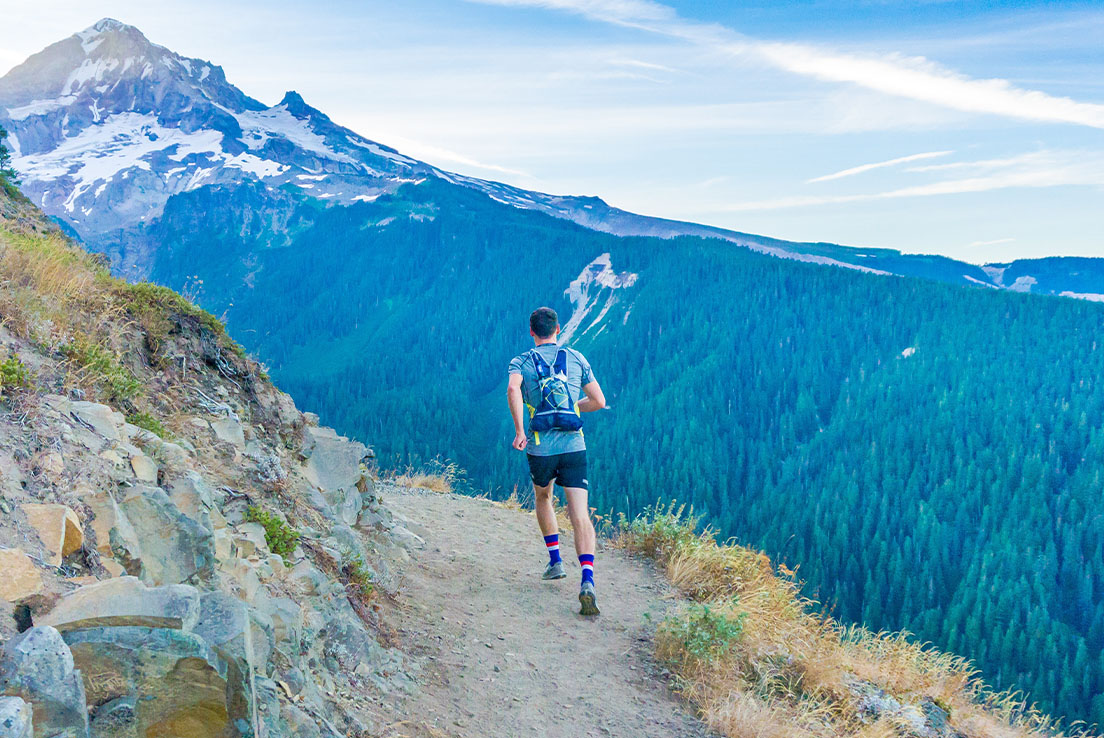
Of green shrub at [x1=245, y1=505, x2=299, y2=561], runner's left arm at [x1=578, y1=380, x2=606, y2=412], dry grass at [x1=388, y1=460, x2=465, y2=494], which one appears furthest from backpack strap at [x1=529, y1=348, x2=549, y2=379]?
dry grass at [x1=388, y1=460, x2=465, y2=494]

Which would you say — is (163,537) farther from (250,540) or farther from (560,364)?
(560,364)

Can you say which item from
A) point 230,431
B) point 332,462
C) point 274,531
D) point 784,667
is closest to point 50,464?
point 274,531

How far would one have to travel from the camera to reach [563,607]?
24.1 feet

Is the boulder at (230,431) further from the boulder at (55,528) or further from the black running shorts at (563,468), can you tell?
the black running shorts at (563,468)

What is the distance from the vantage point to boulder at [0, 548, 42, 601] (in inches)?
119

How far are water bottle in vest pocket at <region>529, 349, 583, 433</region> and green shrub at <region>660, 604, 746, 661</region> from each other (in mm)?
2104

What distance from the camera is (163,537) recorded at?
420 cm

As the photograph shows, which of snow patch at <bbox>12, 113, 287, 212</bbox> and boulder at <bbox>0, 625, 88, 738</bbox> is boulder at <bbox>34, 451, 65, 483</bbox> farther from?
snow patch at <bbox>12, 113, 287, 212</bbox>

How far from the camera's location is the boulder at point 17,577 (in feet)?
9.89

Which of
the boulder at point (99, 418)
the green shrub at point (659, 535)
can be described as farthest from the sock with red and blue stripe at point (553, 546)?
the boulder at point (99, 418)

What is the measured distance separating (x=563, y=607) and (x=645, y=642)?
955 millimetres

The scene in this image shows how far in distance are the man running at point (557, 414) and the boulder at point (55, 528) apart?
12.1ft

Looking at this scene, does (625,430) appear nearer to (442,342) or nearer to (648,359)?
(648,359)

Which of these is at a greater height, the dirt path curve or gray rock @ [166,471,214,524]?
gray rock @ [166,471,214,524]
